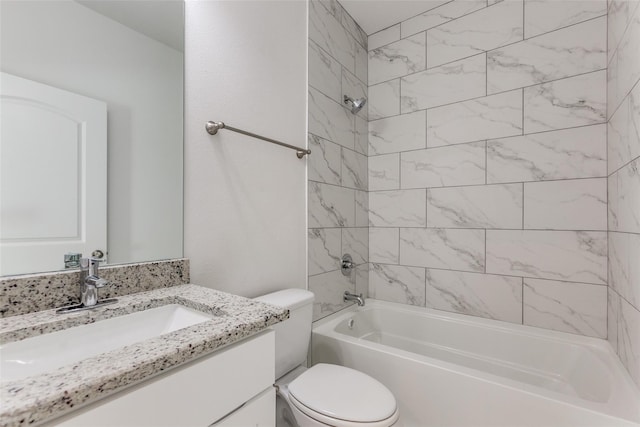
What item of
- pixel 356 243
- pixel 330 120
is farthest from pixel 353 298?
pixel 330 120

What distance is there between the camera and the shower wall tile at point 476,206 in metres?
1.81

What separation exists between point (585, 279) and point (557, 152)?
2.33 feet

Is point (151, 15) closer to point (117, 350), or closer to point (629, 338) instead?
point (117, 350)

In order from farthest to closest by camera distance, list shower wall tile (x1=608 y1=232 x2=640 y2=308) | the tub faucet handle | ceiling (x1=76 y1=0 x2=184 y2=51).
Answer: the tub faucet handle, shower wall tile (x1=608 y1=232 x2=640 y2=308), ceiling (x1=76 y1=0 x2=184 y2=51)

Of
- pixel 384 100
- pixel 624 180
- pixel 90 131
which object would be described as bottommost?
pixel 624 180

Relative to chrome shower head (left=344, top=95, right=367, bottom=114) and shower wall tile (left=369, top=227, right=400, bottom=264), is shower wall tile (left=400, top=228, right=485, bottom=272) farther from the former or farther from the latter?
chrome shower head (left=344, top=95, right=367, bottom=114)

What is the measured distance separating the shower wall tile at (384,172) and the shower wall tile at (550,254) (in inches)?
28.9

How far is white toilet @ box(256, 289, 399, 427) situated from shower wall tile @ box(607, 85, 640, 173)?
4.35 ft

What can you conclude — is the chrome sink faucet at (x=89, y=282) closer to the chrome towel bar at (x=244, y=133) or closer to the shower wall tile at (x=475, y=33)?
the chrome towel bar at (x=244, y=133)

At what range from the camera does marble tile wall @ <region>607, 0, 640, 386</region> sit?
3.66ft

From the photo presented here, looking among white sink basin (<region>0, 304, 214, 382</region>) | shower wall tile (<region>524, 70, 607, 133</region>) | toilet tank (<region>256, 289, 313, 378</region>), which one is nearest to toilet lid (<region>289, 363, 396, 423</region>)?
toilet tank (<region>256, 289, 313, 378</region>)

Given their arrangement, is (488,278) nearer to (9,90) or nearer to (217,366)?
(217,366)

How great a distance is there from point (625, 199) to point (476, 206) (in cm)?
72

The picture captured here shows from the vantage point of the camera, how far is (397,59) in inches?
89.0
